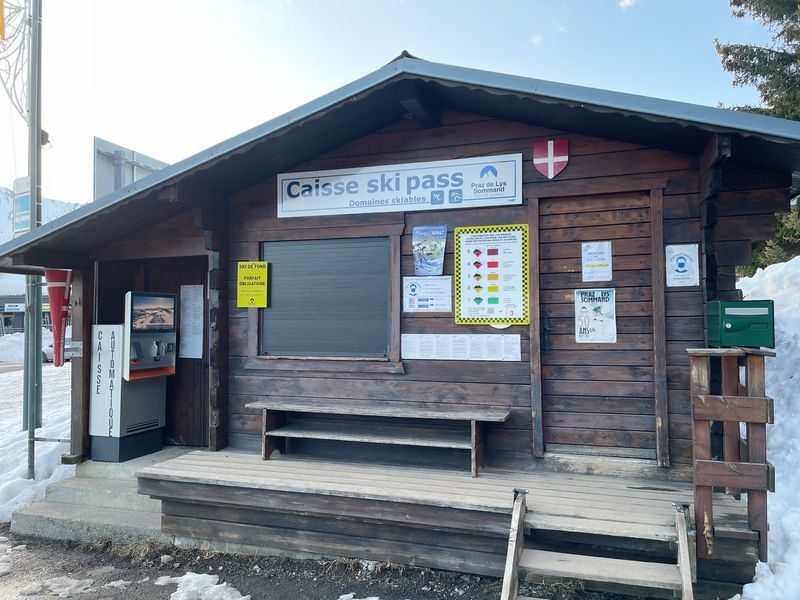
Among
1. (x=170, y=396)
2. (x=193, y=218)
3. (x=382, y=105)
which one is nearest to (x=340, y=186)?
(x=382, y=105)

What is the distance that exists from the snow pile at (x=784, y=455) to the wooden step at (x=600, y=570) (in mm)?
517

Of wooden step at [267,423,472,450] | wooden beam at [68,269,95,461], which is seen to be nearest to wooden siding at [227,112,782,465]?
wooden step at [267,423,472,450]

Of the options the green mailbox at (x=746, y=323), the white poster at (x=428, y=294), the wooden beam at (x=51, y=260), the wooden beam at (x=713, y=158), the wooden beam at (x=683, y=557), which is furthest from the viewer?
the wooden beam at (x=51, y=260)

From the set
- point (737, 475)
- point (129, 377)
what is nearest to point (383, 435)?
point (129, 377)

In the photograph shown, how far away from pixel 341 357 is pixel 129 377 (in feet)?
6.91

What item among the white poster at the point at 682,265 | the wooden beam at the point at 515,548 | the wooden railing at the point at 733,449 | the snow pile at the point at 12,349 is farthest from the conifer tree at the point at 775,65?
the snow pile at the point at 12,349

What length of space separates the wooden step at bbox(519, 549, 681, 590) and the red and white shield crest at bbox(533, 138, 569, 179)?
9.15ft

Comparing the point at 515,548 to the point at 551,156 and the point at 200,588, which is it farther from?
the point at 551,156

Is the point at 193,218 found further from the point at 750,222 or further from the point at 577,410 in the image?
the point at 750,222

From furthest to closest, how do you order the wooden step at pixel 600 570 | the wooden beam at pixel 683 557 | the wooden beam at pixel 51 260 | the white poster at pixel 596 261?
the wooden beam at pixel 51 260 → the white poster at pixel 596 261 → the wooden step at pixel 600 570 → the wooden beam at pixel 683 557

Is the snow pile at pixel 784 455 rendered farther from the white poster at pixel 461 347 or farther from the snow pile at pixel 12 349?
the snow pile at pixel 12 349

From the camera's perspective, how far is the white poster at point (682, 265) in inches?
162

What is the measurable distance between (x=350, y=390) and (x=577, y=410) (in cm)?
191

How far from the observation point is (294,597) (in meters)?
3.71
